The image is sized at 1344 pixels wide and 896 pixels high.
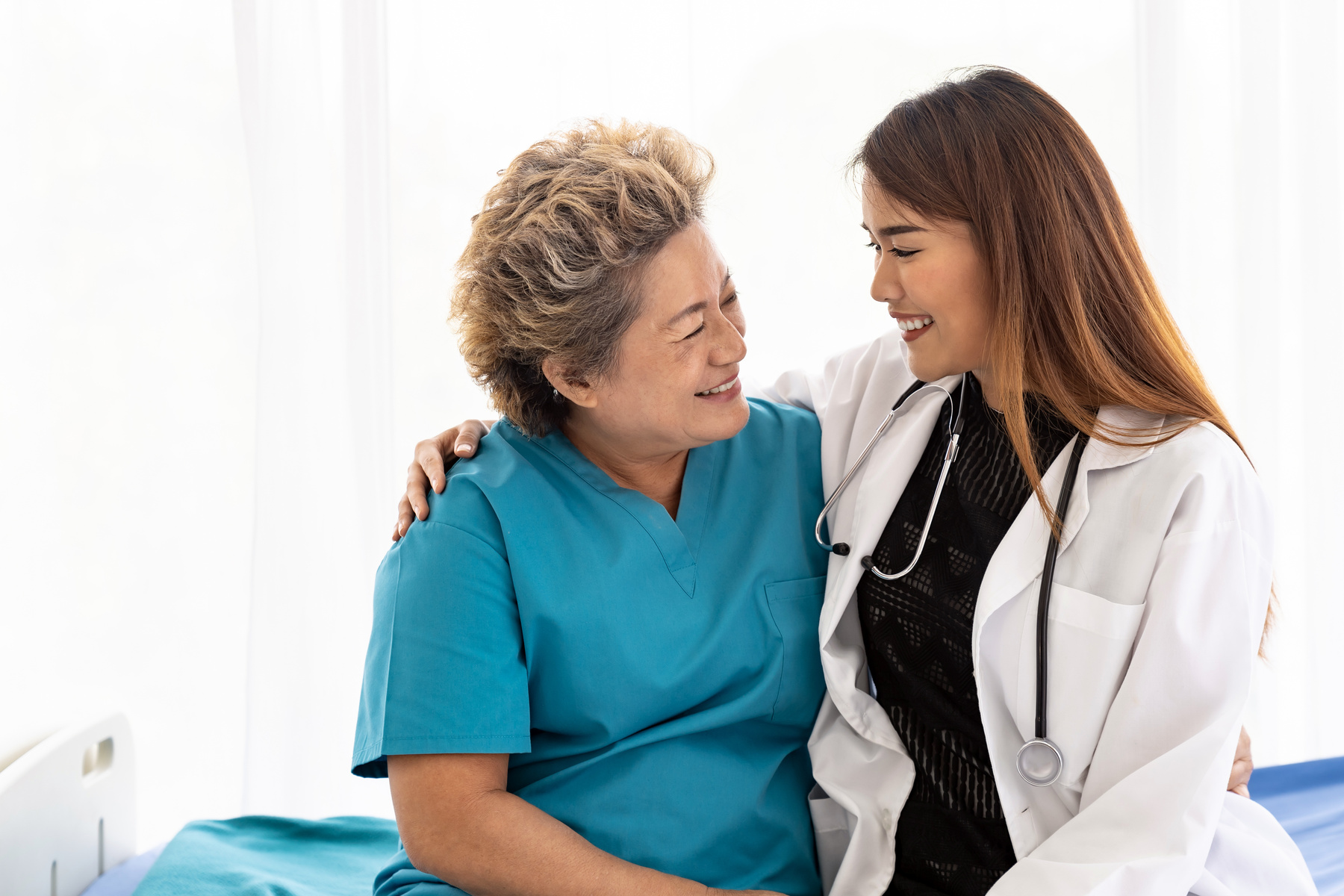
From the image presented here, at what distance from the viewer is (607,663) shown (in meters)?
1.27

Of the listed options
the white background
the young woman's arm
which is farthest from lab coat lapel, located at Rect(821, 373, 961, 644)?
the white background

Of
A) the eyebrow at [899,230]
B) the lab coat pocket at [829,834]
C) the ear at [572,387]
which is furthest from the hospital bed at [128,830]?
the eyebrow at [899,230]

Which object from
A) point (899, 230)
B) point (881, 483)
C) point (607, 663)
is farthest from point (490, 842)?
point (899, 230)

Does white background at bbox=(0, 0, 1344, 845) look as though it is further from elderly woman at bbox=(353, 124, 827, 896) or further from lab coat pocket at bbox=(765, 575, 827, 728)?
lab coat pocket at bbox=(765, 575, 827, 728)

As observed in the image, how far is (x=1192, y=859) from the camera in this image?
1041mm

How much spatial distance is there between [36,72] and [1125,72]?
2280mm

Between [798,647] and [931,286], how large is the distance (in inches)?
19.5

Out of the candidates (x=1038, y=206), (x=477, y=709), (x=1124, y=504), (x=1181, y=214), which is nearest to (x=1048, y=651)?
(x=1124, y=504)

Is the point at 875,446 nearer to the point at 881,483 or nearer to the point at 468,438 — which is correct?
the point at 881,483

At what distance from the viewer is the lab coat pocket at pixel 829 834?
1.39 meters

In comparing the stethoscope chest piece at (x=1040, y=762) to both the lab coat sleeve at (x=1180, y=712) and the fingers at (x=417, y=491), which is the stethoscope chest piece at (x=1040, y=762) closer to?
the lab coat sleeve at (x=1180, y=712)

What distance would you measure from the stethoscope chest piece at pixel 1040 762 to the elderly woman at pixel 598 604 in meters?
0.31

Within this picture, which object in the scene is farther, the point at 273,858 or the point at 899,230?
the point at 273,858

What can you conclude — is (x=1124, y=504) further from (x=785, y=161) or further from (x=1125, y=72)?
(x=1125, y=72)
